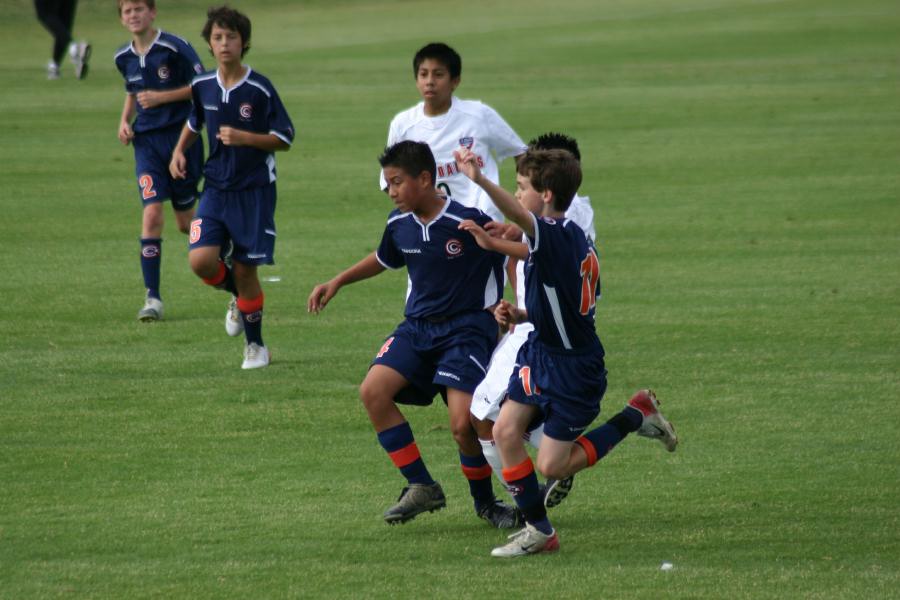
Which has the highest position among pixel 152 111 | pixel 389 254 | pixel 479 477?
pixel 152 111

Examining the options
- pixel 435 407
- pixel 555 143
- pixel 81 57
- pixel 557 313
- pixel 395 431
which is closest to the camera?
pixel 557 313

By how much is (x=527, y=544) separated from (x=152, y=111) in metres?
6.38

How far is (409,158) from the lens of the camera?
671 centimetres

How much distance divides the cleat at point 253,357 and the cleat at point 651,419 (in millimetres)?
3385

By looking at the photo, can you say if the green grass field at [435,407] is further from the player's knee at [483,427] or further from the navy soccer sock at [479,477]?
the player's knee at [483,427]

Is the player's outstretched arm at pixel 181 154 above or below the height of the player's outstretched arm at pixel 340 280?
above

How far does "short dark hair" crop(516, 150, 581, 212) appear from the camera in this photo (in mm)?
6133

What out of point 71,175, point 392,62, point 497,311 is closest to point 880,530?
point 497,311

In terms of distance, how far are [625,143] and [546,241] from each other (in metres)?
15.0

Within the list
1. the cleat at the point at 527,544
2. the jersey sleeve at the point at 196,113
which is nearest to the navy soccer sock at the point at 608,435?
the cleat at the point at 527,544

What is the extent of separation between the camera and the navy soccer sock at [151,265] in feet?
36.5

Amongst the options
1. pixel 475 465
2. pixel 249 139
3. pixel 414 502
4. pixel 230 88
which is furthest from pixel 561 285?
pixel 230 88

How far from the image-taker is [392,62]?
Answer: 1294 inches

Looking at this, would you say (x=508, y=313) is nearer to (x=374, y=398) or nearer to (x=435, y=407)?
(x=374, y=398)
